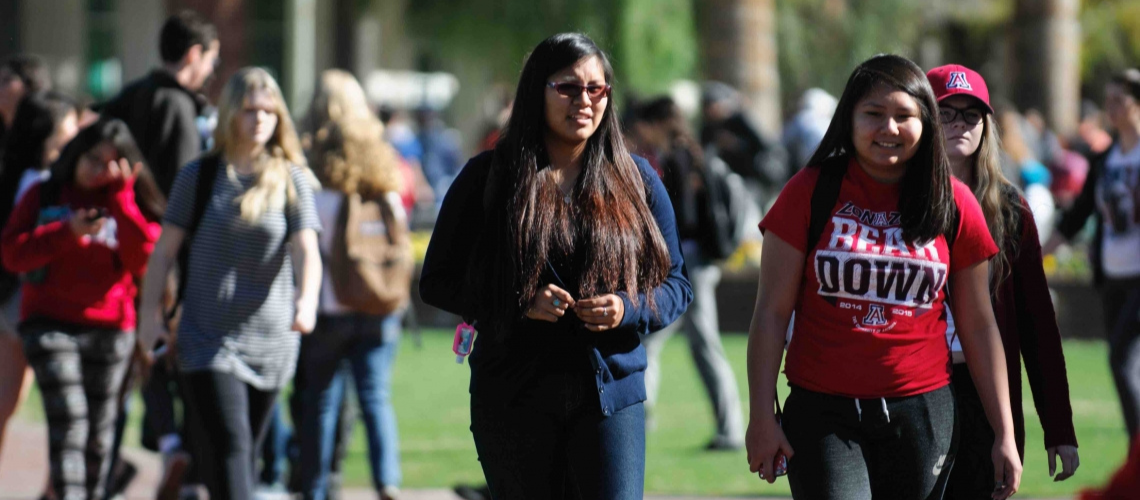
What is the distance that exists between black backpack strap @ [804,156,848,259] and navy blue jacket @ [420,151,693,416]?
0.43 meters

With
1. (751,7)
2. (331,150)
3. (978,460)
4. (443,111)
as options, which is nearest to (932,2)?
(443,111)

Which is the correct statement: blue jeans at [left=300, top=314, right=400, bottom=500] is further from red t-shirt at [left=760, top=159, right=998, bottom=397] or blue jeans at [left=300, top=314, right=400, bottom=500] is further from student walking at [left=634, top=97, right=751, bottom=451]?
red t-shirt at [left=760, top=159, right=998, bottom=397]

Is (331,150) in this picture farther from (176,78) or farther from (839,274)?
(839,274)

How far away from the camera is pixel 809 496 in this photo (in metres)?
3.99

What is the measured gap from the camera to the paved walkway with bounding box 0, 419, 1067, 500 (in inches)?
304

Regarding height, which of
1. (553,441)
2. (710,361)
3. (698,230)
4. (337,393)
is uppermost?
(553,441)

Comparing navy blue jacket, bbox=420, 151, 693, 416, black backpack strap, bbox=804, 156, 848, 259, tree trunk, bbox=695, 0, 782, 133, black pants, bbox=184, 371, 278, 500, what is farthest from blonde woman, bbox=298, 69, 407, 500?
tree trunk, bbox=695, 0, 782, 133

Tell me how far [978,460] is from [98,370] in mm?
3674

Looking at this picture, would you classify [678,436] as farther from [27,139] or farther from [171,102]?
[27,139]

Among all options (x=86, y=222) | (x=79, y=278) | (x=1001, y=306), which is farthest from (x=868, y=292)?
(x=79, y=278)

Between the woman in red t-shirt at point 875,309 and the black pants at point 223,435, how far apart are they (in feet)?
7.55

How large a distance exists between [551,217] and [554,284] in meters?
0.18

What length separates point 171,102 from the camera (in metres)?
7.07

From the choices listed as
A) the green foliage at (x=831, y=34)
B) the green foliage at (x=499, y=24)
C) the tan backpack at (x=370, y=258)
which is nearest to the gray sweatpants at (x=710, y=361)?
the tan backpack at (x=370, y=258)
